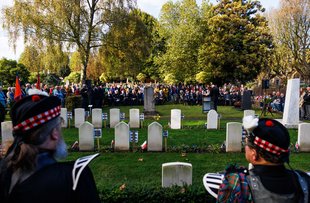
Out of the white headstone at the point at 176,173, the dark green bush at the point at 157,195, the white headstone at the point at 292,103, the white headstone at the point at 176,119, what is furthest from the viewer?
the white headstone at the point at 176,119

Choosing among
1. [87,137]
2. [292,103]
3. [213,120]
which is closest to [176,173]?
[87,137]

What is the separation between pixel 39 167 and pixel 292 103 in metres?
14.4

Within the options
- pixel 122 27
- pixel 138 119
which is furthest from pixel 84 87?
pixel 138 119

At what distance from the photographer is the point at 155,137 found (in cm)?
1048

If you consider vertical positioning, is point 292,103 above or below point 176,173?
above

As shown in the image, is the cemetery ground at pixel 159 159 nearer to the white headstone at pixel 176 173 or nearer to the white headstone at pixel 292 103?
the white headstone at pixel 176 173

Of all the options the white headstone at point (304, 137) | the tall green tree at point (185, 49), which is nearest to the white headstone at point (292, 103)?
the white headstone at point (304, 137)

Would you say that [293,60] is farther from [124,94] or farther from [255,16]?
[124,94]

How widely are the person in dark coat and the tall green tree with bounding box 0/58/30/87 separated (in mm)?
38871

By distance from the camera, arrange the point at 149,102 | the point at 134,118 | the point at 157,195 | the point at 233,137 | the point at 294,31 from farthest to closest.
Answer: the point at 294,31, the point at 149,102, the point at 134,118, the point at 233,137, the point at 157,195

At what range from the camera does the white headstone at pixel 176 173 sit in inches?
222

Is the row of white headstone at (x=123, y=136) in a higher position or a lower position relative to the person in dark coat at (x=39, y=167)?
lower

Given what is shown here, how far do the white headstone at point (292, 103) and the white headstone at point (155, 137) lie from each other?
7432 mm

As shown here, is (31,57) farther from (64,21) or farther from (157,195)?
(157,195)
